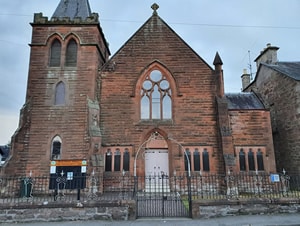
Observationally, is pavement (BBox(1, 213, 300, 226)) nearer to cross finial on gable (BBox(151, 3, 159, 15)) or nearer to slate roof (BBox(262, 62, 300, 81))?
slate roof (BBox(262, 62, 300, 81))

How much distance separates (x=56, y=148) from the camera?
15438 mm

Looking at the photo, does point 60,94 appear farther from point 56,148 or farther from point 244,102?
point 244,102

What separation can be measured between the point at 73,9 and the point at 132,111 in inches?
403

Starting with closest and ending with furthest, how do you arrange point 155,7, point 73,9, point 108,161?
point 108,161 → point 155,7 → point 73,9

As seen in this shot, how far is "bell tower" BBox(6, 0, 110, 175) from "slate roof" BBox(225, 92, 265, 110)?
403 inches

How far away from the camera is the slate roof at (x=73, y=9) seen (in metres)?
19.0

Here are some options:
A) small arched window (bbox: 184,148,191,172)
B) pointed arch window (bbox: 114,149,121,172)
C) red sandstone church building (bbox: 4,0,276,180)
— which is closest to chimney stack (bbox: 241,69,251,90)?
red sandstone church building (bbox: 4,0,276,180)

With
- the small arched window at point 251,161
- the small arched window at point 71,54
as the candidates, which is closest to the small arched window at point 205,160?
the small arched window at point 251,161

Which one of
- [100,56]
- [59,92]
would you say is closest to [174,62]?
[100,56]

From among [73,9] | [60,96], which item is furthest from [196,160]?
[73,9]

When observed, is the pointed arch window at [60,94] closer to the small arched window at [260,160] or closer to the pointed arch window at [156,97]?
the pointed arch window at [156,97]

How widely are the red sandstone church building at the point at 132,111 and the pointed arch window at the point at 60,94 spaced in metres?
0.07

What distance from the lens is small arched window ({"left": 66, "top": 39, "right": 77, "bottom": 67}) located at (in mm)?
17219

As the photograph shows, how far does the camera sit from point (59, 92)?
54.4 feet
